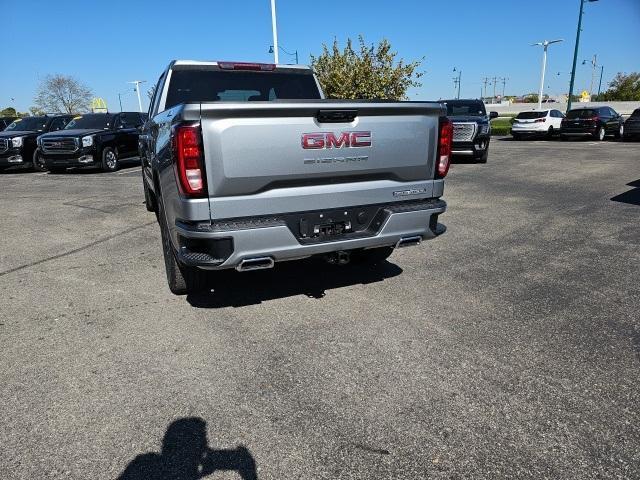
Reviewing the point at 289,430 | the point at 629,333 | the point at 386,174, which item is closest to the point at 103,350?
the point at 289,430

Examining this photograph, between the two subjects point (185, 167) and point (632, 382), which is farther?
point (185, 167)

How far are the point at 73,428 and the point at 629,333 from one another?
373 centimetres

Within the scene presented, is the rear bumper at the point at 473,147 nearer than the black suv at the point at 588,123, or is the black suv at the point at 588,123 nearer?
the rear bumper at the point at 473,147

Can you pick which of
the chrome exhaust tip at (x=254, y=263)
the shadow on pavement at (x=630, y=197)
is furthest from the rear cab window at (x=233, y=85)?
the shadow on pavement at (x=630, y=197)

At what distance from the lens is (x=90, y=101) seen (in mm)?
73562

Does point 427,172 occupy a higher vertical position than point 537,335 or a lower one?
higher

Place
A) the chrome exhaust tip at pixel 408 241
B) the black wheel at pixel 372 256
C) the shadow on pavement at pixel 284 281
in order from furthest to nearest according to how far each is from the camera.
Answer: the black wheel at pixel 372 256 → the shadow on pavement at pixel 284 281 → the chrome exhaust tip at pixel 408 241

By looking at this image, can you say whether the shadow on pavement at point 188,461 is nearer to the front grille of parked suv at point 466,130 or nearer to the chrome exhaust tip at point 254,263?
the chrome exhaust tip at point 254,263

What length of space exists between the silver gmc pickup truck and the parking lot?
60 centimetres

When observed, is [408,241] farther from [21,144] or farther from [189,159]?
[21,144]

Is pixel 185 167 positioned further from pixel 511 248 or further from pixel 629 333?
pixel 511 248

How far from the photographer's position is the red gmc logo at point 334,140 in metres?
3.29

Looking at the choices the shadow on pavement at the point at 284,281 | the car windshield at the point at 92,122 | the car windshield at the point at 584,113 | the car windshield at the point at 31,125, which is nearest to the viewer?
the shadow on pavement at the point at 284,281

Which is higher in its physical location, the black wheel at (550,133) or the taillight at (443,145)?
the taillight at (443,145)
